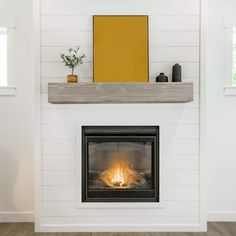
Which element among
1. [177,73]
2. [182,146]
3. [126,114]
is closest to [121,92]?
[126,114]

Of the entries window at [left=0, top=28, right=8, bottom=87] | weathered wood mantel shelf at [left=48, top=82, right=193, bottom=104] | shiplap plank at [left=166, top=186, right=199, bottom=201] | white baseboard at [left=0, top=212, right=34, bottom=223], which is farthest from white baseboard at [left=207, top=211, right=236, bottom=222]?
window at [left=0, top=28, right=8, bottom=87]

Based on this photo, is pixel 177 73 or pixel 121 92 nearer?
pixel 121 92

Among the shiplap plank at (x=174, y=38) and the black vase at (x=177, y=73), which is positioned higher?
the shiplap plank at (x=174, y=38)

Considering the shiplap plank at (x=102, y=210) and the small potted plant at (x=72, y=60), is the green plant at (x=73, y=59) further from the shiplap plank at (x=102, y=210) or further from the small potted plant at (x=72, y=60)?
the shiplap plank at (x=102, y=210)

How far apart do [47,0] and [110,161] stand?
1650 millimetres

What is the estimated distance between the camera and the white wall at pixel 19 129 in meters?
3.90

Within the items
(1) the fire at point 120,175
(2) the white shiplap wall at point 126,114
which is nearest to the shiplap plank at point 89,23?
(2) the white shiplap wall at point 126,114

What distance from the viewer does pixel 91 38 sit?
11.7 ft

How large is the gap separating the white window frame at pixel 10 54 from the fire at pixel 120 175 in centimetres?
129

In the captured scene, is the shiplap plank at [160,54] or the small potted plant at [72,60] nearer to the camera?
the small potted plant at [72,60]

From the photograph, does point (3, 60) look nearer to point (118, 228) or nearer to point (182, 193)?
point (118, 228)

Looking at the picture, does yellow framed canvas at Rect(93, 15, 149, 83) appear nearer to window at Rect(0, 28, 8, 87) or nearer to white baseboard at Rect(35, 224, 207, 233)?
window at Rect(0, 28, 8, 87)

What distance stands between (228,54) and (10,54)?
2.27 m

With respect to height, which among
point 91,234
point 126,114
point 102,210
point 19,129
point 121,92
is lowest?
point 91,234
